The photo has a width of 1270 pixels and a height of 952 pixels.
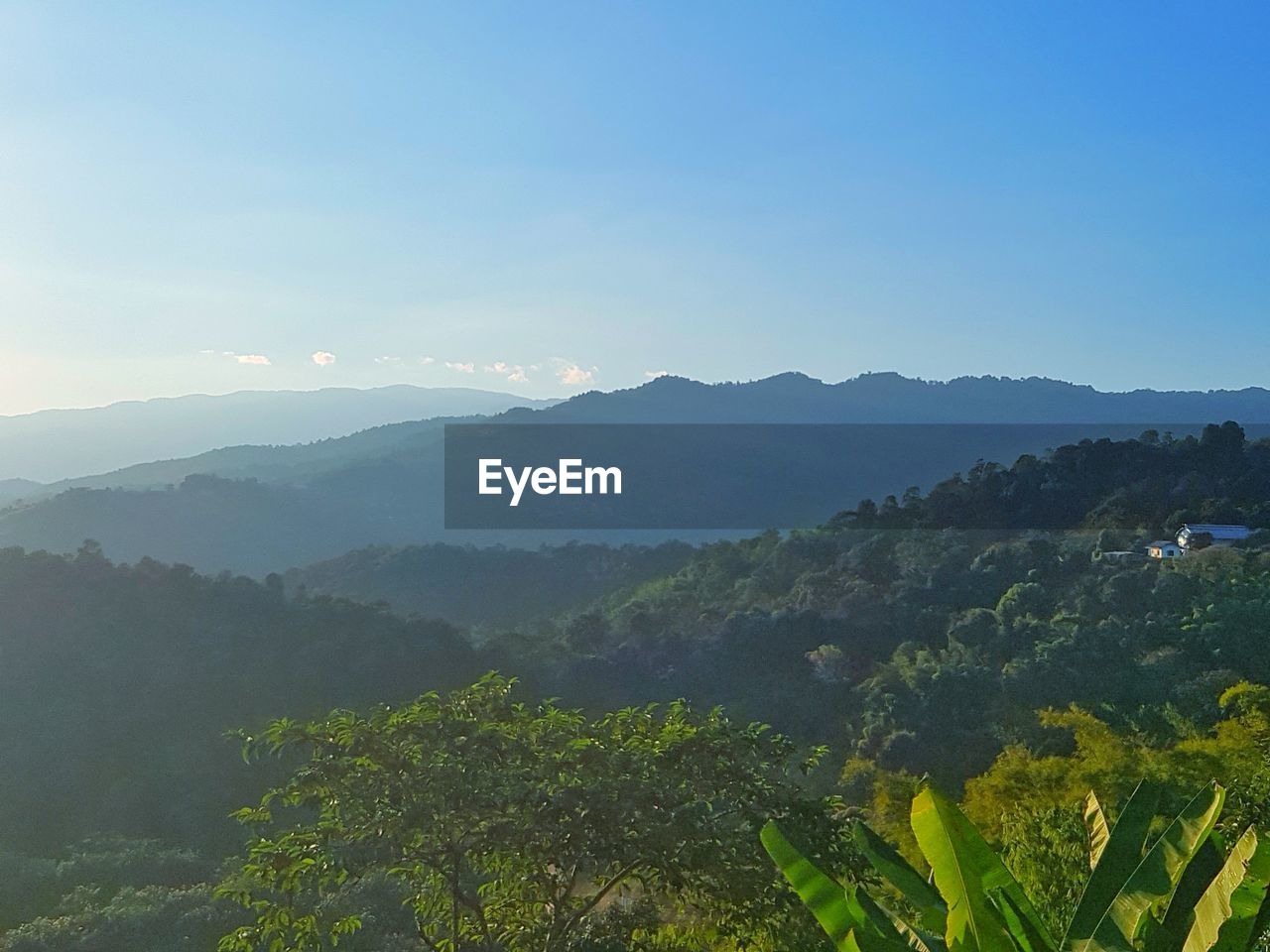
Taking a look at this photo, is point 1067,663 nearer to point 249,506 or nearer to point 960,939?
point 960,939

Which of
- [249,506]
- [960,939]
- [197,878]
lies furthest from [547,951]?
[249,506]

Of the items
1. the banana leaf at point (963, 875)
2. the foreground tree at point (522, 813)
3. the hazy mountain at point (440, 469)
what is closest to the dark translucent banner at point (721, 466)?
the hazy mountain at point (440, 469)

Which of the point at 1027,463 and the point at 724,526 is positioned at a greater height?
the point at 1027,463

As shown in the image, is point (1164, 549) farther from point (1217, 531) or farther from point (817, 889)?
point (817, 889)

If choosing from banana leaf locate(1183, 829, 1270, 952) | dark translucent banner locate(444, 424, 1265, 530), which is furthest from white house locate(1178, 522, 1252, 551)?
dark translucent banner locate(444, 424, 1265, 530)

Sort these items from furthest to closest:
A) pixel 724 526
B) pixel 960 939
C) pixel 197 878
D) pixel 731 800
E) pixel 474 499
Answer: pixel 474 499 < pixel 724 526 < pixel 197 878 < pixel 731 800 < pixel 960 939

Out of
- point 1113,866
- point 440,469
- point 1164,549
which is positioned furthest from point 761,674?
point 440,469

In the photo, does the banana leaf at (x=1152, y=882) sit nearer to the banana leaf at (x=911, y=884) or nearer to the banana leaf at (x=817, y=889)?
the banana leaf at (x=911, y=884)
